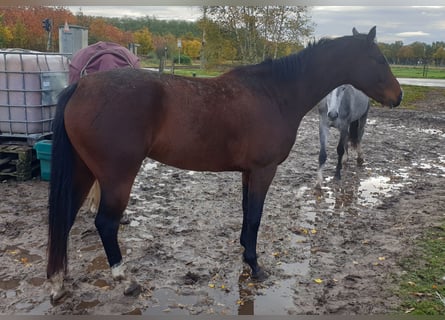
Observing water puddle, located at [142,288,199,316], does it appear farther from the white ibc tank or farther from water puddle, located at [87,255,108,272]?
the white ibc tank

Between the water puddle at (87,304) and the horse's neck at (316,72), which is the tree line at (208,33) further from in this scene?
the water puddle at (87,304)

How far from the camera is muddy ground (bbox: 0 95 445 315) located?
9.56ft

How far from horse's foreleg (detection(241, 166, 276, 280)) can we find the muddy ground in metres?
0.12

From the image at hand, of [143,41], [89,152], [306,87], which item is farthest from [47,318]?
[143,41]

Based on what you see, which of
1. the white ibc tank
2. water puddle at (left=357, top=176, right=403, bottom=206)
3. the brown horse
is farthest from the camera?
water puddle at (left=357, top=176, right=403, bottom=206)

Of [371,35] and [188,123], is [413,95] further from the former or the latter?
[188,123]

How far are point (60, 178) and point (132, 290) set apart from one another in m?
0.99

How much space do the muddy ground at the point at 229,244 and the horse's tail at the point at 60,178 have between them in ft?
1.62

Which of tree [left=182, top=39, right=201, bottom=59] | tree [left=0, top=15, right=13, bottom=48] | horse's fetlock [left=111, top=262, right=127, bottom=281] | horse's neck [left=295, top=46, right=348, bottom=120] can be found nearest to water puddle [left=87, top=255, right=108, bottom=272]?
horse's fetlock [left=111, top=262, right=127, bottom=281]

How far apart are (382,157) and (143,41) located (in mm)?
7495

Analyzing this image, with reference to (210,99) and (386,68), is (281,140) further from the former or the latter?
(386,68)

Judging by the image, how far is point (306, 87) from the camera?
3312 mm

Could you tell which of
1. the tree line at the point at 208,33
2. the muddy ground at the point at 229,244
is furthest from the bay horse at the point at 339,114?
the tree line at the point at 208,33

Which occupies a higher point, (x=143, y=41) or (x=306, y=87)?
(x=143, y=41)
